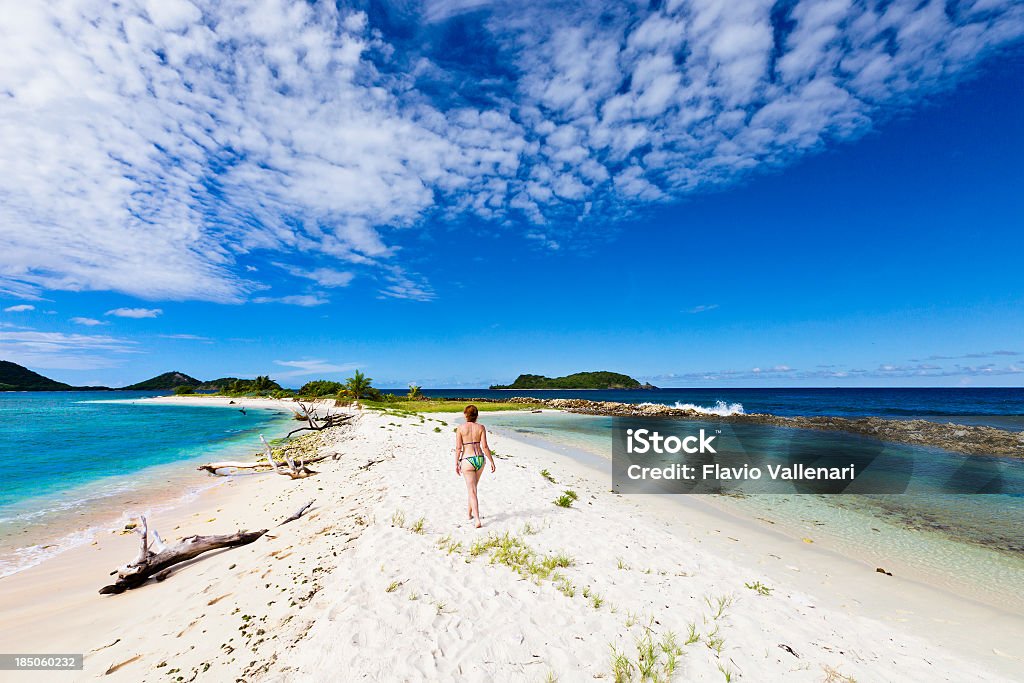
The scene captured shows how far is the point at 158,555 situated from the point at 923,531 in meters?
19.2

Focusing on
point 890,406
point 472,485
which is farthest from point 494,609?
point 890,406

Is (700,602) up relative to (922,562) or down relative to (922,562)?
up

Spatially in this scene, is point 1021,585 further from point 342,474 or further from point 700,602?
point 342,474

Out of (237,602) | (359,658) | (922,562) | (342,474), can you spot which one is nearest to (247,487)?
(342,474)

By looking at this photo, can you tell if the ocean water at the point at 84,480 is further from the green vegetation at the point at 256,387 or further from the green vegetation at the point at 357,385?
the green vegetation at the point at 256,387

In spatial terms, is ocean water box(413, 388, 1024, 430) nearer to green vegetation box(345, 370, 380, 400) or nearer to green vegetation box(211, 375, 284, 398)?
Answer: green vegetation box(345, 370, 380, 400)

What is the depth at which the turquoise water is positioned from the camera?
8.68m

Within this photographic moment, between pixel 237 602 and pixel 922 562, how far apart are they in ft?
47.4

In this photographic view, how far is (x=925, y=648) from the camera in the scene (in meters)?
5.64

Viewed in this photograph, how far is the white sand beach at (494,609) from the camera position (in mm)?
4762

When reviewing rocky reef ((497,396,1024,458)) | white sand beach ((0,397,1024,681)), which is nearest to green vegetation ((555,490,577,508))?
white sand beach ((0,397,1024,681))

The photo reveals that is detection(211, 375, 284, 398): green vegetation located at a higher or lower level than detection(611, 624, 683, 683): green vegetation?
higher

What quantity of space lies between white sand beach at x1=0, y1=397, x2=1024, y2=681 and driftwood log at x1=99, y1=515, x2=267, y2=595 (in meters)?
0.37

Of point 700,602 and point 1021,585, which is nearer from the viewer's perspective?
point 700,602
